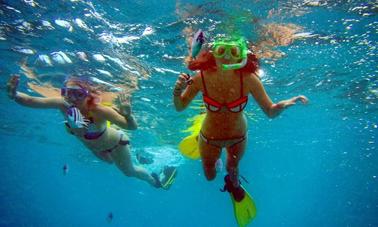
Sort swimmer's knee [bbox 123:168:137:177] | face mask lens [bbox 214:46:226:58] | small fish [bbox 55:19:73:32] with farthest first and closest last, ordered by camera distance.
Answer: swimmer's knee [bbox 123:168:137:177] < small fish [bbox 55:19:73:32] < face mask lens [bbox 214:46:226:58]

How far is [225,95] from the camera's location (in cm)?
622

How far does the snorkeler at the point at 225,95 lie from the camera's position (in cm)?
573

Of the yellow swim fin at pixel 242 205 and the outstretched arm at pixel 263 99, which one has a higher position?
the outstretched arm at pixel 263 99

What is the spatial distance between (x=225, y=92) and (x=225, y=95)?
0.07 metres

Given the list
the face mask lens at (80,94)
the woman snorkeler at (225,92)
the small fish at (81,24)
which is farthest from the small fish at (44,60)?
the woman snorkeler at (225,92)

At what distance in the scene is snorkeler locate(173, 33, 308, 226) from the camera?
5.73 meters

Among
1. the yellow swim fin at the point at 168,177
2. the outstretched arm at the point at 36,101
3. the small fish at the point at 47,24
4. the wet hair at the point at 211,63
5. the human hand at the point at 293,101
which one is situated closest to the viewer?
the human hand at the point at 293,101

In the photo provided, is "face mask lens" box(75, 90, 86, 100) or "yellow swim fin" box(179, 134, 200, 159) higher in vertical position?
"face mask lens" box(75, 90, 86, 100)

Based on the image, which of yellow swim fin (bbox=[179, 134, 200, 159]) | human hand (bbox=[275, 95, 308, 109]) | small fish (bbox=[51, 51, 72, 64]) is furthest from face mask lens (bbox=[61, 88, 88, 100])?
small fish (bbox=[51, 51, 72, 64])

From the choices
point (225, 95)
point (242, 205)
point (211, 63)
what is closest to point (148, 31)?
point (211, 63)

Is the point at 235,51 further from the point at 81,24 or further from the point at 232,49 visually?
the point at 81,24

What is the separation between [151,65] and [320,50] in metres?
8.18

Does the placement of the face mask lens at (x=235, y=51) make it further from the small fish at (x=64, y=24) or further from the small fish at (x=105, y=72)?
the small fish at (x=105, y=72)

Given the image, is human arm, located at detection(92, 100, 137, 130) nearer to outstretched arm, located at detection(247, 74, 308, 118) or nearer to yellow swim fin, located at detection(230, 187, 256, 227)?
outstretched arm, located at detection(247, 74, 308, 118)
